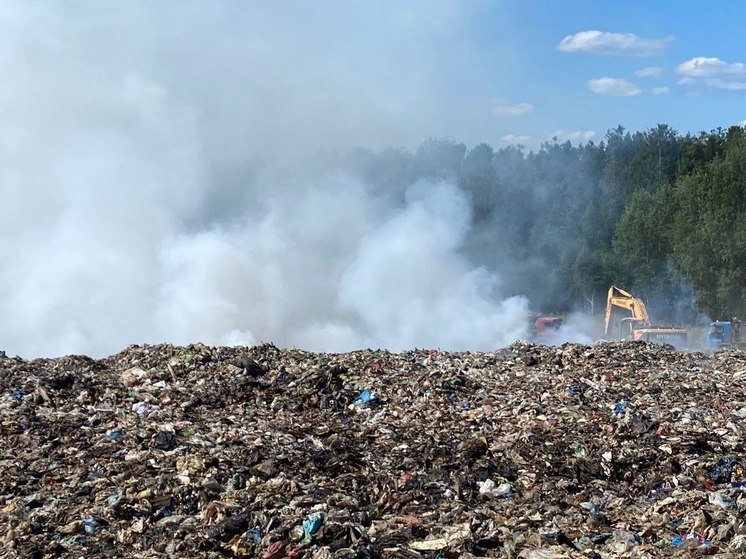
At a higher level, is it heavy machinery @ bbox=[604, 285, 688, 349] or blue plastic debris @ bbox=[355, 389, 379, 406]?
heavy machinery @ bbox=[604, 285, 688, 349]

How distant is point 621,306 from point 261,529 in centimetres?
1678

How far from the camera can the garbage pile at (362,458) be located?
19.1 feet

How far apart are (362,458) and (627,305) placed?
1492 centimetres

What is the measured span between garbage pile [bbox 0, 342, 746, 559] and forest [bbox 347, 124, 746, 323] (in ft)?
49.9

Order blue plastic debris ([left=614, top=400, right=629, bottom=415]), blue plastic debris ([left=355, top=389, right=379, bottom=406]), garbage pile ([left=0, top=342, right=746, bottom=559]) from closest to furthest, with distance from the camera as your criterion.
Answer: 1. garbage pile ([left=0, top=342, right=746, bottom=559])
2. blue plastic debris ([left=614, top=400, right=629, bottom=415])
3. blue plastic debris ([left=355, top=389, right=379, bottom=406])

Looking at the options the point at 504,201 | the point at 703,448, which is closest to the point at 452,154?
the point at 504,201

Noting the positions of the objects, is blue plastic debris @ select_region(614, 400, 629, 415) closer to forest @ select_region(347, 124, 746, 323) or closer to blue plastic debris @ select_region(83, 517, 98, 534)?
blue plastic debris @ select_region(83, 517, 98, 534)

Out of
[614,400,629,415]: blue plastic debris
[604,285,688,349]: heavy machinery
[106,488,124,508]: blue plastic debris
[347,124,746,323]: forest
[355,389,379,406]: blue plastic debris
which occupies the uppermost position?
[347,124,746,323]: forest

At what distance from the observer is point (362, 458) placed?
7484 mm

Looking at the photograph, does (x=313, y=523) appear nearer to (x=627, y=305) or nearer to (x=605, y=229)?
(x=627, y=305)

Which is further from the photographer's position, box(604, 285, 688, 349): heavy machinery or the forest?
the forest

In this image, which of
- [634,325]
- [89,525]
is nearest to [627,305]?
[634,325]

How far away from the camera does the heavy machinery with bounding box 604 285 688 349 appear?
18.6 m

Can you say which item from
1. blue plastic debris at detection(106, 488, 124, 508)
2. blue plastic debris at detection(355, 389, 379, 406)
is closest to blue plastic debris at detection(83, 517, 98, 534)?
blue plastic debris at detection(106, 488, 124, 508)
